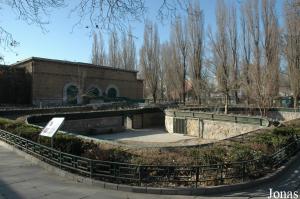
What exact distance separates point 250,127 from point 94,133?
1591 cm

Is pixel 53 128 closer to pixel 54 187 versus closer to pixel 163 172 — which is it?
pixel 54 187

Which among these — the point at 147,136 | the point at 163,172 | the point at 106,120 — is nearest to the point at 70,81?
the point at 106,120

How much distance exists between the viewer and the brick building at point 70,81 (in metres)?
53.4

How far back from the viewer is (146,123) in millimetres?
45750

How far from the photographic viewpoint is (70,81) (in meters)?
58.2

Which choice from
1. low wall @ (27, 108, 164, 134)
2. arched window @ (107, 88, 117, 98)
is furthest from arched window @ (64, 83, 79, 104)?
low wall @ (27, 108, 164, 134)

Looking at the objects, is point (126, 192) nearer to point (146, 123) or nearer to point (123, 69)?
point (146, 123)

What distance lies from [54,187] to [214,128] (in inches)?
1065

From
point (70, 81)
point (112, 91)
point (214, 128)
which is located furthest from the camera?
point (112, 91)

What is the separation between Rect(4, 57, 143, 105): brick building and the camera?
53406 mm

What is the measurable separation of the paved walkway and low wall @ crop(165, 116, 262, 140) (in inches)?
787

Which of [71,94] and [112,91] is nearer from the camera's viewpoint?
[71,94]

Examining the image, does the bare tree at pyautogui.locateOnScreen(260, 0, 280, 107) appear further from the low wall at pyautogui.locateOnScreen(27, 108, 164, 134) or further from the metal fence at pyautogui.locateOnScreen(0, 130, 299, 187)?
the metal fence at pyautogui.locateOnScreen(0, 130, 299, 187)

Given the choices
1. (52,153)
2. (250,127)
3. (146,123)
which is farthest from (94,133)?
(52,153)
